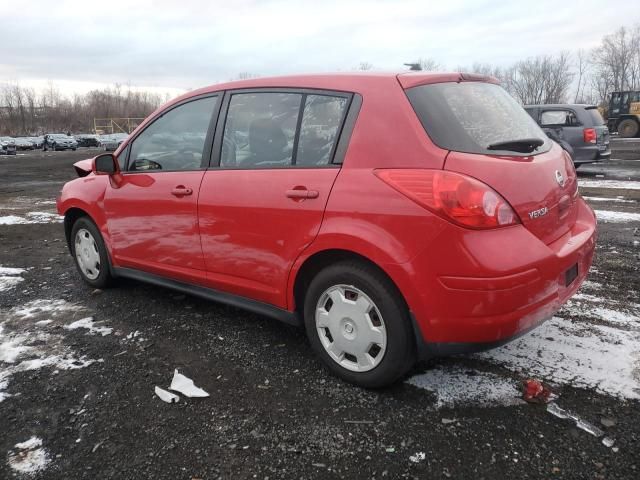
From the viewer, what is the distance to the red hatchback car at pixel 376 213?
7.71 feet

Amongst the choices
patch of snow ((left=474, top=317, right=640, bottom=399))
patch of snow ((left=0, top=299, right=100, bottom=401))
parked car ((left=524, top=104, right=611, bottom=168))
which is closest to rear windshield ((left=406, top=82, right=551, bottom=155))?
patch of snow ((left=474, top=317, right=640, bottom=399))

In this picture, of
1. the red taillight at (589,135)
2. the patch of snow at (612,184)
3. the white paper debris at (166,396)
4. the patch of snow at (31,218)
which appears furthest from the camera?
the red taillight at (589,135)

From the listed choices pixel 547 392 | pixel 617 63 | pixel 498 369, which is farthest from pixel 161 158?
pixel 617 63

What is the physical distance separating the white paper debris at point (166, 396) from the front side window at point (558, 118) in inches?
489

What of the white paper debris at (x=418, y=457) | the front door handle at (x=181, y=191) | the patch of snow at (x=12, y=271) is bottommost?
the patch of snow at (x=12, y=271)

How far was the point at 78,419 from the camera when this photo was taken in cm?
262

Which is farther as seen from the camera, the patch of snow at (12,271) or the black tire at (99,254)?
the patch of snow at (12,271)

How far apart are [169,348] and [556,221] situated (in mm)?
2558

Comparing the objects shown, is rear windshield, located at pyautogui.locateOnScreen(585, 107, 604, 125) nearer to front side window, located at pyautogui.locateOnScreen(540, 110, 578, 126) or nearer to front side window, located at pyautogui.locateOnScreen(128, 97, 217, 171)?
front side window, located at pyautogui.locateOnScreen(540, 110, 578, 126)

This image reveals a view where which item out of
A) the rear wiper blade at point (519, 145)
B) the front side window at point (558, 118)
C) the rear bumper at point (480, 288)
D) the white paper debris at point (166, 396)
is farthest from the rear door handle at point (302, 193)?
the front side window at point (558, 118)

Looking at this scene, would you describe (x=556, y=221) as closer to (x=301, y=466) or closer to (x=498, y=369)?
(x=498, y=369)

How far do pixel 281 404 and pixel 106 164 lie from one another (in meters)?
2.53

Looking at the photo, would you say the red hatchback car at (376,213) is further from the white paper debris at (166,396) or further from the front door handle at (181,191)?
the white paper debris at (166,396)

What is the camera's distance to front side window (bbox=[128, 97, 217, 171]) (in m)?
3.57
